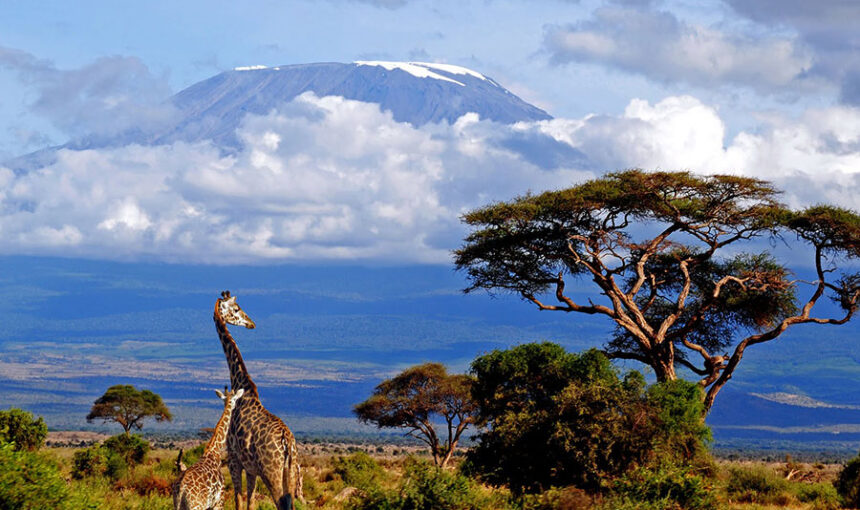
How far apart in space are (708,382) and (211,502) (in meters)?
18.6

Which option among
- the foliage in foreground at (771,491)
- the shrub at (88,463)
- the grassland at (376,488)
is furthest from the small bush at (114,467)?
the foliage in foreground at (771,491)

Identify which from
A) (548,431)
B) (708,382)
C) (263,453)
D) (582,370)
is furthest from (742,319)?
(263,453)

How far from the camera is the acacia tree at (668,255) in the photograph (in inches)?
1288

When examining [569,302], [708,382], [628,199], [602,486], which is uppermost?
[628,199]

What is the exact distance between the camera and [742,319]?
36.4 m

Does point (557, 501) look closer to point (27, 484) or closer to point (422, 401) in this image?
point (27, 484)

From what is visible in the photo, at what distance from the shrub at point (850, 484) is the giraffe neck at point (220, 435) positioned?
1728cm

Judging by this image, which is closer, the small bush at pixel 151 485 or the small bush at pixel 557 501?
the small bush at pixel 557 501

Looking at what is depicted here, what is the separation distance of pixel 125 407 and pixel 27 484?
5046 centimetres

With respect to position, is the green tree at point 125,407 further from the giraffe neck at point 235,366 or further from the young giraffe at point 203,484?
the young giraffe at point 203,484

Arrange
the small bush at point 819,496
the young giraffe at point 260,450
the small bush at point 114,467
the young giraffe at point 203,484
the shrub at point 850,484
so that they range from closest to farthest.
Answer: the young giraffe at point 203,484 < the young giraffe at point 260,450 < the small bush at point 819,496 < the shrub at point 850,484 < the small bush at point 114,467

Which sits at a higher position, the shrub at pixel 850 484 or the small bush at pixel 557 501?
the small bush at pixel 557 501

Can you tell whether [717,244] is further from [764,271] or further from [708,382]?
[708,382]

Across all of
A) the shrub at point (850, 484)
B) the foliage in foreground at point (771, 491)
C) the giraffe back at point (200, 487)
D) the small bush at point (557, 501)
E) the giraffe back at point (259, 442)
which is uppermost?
the giraffe back at point (259, 442)
